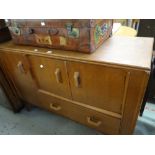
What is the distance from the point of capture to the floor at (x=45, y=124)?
4.13 ft

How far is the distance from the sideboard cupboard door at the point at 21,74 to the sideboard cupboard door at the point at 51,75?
62 millimetres

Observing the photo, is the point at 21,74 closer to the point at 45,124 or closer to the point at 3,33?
the point at 3,33

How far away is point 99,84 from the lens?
2.46ft

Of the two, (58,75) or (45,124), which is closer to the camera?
(58,75)

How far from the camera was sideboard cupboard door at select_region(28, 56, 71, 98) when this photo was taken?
0.81 meters

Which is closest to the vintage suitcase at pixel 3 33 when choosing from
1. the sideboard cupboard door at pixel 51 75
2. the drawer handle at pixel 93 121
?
the sideboard cupboard door at pixel 51 75

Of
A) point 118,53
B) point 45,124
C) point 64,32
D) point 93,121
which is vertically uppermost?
point 64,32

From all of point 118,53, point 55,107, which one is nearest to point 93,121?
point 55,107

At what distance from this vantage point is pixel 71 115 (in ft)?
3.65

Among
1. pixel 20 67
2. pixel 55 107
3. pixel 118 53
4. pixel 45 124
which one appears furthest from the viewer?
pixel 45 124

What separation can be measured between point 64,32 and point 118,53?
314 millimetres

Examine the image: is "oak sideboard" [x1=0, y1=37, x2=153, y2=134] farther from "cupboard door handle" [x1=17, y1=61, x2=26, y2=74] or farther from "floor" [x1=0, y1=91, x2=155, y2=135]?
"floor" [x1=0, y1=91, x2=155, y2=135]

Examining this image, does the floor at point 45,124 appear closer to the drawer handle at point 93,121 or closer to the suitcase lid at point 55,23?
the drawer handle at point 93,121
